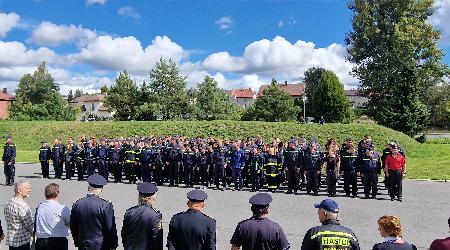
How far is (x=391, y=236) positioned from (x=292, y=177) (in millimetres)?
10895

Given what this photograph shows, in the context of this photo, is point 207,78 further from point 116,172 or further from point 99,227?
point 99,227

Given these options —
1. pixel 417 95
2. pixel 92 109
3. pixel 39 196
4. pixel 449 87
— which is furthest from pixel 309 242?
pixel 92 109

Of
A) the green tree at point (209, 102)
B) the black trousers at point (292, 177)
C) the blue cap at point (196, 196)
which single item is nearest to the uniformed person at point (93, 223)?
the blue cap at point (196, 196)

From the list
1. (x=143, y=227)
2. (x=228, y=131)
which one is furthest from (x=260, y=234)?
(x=228, y=131)

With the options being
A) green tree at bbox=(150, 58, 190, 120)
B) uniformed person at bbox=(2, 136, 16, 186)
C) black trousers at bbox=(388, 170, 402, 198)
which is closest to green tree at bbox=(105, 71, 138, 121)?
green tree at bbox=(150, 58, 190, 120)

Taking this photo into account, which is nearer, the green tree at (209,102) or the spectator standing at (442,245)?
the spectator standing at (442,245)

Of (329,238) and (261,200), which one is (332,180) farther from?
(329,238)

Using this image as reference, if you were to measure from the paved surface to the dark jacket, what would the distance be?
4.24 m

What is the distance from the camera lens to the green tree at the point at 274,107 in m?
51.8

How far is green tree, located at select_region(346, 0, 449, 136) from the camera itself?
132ft

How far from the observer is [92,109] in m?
106

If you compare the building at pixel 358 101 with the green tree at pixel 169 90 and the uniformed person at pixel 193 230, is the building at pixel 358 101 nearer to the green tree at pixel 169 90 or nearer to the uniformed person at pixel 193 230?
the green tree at pixel 169 90

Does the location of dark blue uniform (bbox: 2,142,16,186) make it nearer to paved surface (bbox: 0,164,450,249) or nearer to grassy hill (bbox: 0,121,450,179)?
paved surface (bbox: 0,164,450,249)

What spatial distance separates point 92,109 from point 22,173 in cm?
8606
